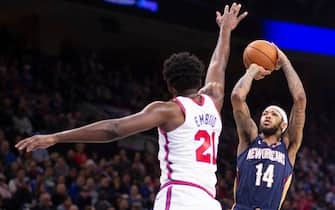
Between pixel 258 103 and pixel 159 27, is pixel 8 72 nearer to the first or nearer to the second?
pixel 159 27

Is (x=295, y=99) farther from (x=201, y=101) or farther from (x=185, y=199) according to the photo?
(x=185, y=199)

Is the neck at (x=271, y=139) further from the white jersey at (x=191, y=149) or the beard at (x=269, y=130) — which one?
the white jersey at (x=191, y=149)

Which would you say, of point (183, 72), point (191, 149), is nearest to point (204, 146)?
point (191, 149)

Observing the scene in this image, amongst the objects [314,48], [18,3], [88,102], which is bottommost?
[88,102]

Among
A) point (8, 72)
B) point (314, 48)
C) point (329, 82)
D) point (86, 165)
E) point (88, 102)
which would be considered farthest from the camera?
point (329, 82)

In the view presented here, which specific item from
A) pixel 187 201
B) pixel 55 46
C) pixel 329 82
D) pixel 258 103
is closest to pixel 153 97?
pixel 55 46

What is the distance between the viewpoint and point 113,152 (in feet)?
49.3

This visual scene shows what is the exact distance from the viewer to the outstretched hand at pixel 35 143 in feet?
12.6

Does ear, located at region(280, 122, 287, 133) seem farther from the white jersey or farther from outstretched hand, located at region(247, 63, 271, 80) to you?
the white jersey

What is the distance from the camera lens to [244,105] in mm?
6438

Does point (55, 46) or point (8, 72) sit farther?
point (55, 46)

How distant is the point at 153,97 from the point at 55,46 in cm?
373

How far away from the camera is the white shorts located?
424 centimetres

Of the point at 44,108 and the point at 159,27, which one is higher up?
the point at 159,27
